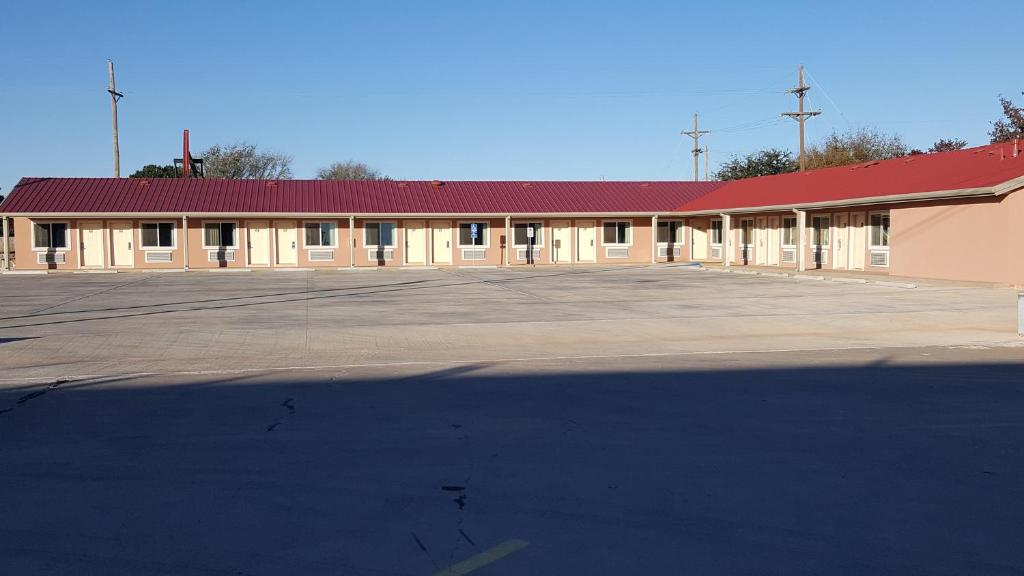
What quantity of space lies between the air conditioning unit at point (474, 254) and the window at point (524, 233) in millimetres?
1709

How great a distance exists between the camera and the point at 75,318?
66.0ft

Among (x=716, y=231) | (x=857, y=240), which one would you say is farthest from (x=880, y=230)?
(x=716, y=231)

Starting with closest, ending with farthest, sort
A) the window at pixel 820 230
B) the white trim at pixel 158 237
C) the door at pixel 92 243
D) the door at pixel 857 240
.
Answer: the door at pixel 857 240
the window at pixel 820 230
the door at pixel 92 243
the white trim at pixel 158 237

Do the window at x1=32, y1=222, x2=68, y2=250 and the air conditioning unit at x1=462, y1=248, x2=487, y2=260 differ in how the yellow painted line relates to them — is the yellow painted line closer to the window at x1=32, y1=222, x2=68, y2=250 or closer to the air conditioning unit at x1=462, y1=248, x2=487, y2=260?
the air conditioning unit at x1=462, y1=248, x2=487, y2=260

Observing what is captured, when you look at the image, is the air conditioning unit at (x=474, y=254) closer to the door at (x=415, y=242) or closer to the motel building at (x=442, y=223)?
the motel building at (x=442, y=223)

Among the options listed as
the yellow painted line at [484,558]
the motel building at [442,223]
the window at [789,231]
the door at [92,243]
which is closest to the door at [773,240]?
the motel building at [442,223]

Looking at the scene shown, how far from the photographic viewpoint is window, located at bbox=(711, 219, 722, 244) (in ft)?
156

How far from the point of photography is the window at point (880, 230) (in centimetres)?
3316

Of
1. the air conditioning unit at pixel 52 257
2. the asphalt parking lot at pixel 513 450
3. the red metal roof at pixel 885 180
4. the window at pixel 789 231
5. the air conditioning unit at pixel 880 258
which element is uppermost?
the red metal roof at pixel 885 180

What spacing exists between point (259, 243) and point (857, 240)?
26653 mm

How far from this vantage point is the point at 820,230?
38281 mm

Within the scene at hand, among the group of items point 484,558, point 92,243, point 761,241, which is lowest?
point 484,558

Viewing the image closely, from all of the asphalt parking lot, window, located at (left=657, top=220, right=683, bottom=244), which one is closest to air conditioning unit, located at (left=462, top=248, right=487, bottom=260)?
window, located at (left=657, top=220, right=683, bottom=244)

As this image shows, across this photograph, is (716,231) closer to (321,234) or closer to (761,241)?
(761,241)
